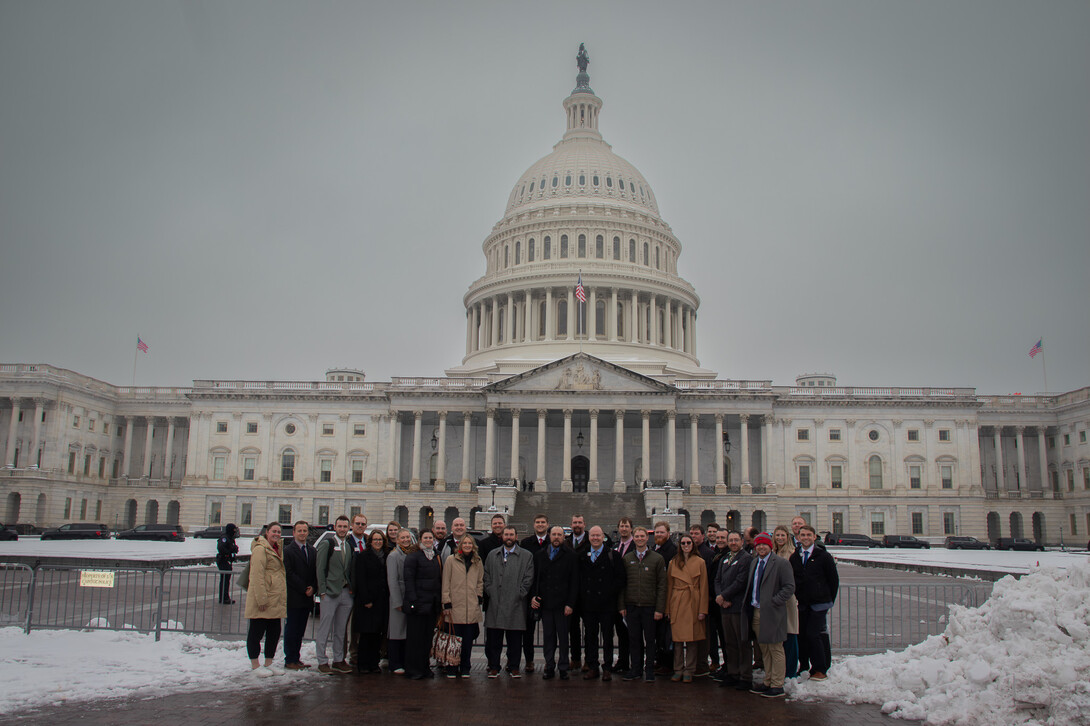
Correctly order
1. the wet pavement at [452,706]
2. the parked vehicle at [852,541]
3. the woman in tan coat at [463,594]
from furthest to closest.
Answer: the parked vehicle at [852,541] < the woman in tan coat at [463,594] < the wet pavement at [452,706]

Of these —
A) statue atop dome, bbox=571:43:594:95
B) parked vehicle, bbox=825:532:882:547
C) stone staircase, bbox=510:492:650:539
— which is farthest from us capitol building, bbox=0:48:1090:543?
statue atop dome, bbox=571:43:594:95

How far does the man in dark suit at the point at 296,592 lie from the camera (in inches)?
584

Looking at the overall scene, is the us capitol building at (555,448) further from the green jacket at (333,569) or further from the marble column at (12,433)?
the green jacket at (333,569)

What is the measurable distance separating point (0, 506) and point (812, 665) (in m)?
73.3

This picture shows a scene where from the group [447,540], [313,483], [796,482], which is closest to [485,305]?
[313,483]

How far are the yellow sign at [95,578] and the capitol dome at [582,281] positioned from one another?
6283 centimetres

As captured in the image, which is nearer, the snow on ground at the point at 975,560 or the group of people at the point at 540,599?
the group of people at the point at 540,599

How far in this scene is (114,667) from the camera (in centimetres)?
1427

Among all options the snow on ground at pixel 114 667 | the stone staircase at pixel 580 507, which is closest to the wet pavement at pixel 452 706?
the snow on ground at pixel 114 667

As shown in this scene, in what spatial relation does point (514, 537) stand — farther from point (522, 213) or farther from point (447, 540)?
point (522, 213)

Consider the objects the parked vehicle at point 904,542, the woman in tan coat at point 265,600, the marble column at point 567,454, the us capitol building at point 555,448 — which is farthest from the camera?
the us capitol building at point 555,448

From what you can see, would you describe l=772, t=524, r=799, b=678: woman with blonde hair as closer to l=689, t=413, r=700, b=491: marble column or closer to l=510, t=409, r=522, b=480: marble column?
l=510, t=409, r=522, b=480: marble column

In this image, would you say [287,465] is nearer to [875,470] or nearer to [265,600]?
[875,470]

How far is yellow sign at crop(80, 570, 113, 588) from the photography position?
17547 mm
